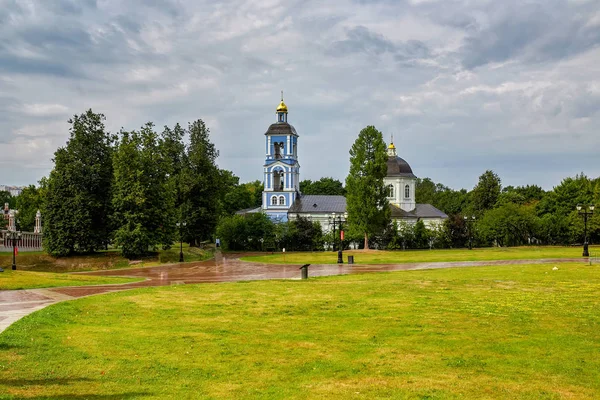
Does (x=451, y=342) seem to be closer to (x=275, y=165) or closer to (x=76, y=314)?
(x=76, y=314)

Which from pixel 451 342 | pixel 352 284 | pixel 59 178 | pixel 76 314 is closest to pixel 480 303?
pixel 451 342

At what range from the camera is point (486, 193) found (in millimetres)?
95125

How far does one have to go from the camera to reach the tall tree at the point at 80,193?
49.0m

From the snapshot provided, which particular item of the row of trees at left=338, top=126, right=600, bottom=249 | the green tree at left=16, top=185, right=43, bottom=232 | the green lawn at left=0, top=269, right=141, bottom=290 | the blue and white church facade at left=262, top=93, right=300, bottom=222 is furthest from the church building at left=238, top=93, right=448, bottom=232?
the green lawn at left=0, top=269, right=141, bottom=290

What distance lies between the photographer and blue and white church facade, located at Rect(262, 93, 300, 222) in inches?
3191

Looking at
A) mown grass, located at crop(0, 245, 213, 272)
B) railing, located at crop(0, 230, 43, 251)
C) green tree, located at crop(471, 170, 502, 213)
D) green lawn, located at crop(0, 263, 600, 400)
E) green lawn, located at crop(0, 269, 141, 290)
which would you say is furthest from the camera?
green tree, located at crop(471, 170, 502, 213)

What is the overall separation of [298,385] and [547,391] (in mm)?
4082

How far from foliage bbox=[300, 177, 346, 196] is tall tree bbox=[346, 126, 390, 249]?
170 ft

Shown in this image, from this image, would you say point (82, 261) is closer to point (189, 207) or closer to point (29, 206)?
point (189, 207)

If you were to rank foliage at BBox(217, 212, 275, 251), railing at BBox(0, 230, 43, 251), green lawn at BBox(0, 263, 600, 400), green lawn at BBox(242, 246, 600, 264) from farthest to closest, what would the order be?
foliage at BBox(217, 212, 275, 251) < railing at BBox(0, 230, 43, 251) < green lawn at BBox(242, 246, 600, 264) < green lawn at BBox(0, 263, 600, 400)

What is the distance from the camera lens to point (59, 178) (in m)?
49.7

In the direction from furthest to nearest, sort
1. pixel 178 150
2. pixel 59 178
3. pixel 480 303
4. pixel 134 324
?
1. pixel 178 150
2. pixel 59 178
3. pixel 480 303
4. pixel 134 324

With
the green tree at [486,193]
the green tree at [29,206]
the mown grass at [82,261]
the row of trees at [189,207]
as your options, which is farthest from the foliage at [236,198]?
the mown grass at [82,261]

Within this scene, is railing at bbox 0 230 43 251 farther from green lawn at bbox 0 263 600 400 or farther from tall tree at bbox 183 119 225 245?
green lawn at bbox 0 263 600 400
